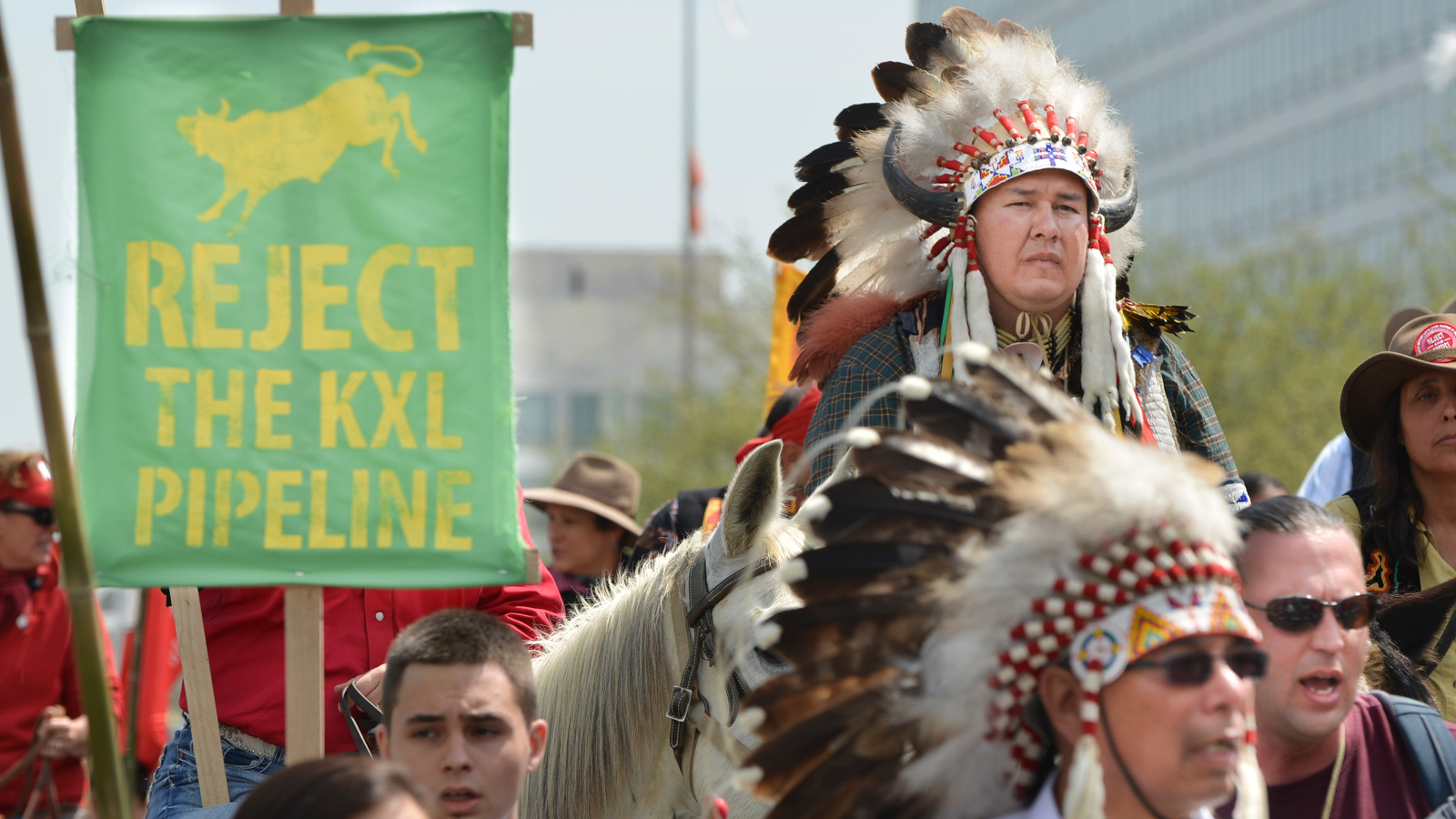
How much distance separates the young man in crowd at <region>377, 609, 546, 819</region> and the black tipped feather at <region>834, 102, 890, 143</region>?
5.82 feet

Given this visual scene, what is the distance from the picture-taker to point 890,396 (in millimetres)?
3988

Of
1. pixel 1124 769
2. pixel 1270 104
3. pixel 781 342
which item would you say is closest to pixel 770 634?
pixel 1124 769

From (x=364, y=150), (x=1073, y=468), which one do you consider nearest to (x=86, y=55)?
(x=364, y=150)

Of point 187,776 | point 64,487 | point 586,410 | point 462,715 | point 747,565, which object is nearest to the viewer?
point 64,487

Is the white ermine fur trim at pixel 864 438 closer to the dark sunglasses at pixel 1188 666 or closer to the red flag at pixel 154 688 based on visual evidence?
the dark sunglasses at pixel 1188 666

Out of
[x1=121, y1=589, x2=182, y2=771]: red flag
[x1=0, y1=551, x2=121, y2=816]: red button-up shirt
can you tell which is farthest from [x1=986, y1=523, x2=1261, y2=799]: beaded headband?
[x1=121, y1=589, x2=182, y2=771]: red flag

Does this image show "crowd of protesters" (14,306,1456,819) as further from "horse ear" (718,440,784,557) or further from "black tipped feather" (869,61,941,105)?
"black tipped feather" (869,61,941,105)

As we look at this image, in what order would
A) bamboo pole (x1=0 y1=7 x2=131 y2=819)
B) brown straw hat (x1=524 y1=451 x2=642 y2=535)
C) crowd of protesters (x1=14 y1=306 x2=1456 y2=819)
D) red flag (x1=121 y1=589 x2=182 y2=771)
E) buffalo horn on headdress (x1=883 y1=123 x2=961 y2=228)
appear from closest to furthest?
bamboo pole (x1=0 y1=7 x2=131 y2=819)
crowd of protesters (x1=14 y1=306 x2=1456 y2=819)
buffalo horn on headdress (x1=883 y1=123 x2=961 y2=228)
red flag (x1=121 y1=589 x2=182 y2=771)
brown straw hat (x1=524 y1=451 x2=642 y2=535)

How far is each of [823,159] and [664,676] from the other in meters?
1.62

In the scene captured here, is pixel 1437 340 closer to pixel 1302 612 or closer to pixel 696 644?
pixel 1302 612

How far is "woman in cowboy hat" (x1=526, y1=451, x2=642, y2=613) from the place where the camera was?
7789 millimetres

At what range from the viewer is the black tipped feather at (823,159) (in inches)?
172

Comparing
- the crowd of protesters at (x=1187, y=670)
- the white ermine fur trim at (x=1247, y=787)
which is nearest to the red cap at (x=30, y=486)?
the crowd of protesters at (x=1187, y=670)

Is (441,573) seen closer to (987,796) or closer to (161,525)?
(161,525)
